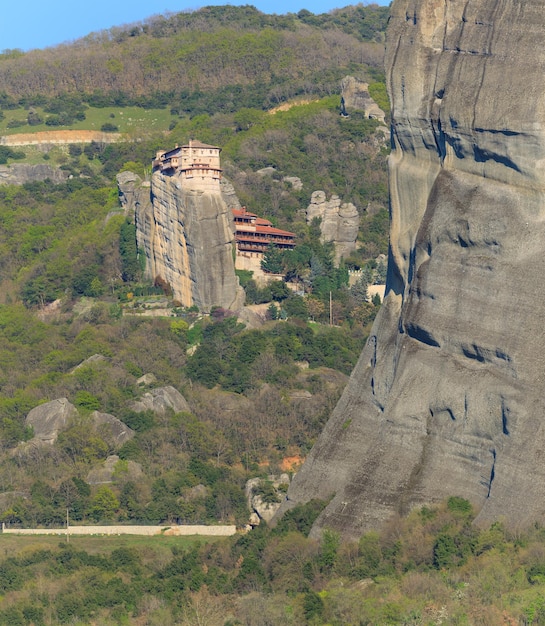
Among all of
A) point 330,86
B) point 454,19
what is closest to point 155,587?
point 454,19

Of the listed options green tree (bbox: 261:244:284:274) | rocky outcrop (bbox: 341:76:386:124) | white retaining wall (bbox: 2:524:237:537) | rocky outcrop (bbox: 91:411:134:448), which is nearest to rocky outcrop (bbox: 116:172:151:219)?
green tree (bbox: 261:244:284:274)

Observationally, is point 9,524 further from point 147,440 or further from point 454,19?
point 454,19

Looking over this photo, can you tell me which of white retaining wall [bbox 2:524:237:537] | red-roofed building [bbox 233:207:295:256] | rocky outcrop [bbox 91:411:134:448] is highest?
red-roofed building [bbox 233:207:295:256]

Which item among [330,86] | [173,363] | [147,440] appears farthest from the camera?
[330,86]

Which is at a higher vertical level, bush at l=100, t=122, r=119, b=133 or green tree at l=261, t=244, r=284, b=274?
bush at l=100, t=122, r=119, b=133

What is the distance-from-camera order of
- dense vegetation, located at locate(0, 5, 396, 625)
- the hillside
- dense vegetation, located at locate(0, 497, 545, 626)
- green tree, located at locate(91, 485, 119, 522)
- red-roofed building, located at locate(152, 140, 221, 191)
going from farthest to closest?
red-roofed building, located at locate(152, 140, 221, 191)
the hillside
green tree, located at locate(91, 485, 119, 522)
dense vegetation, located at locate(0, 5, 396, 625)
dense vegetation, located at locate(0, 497, 545, 626)

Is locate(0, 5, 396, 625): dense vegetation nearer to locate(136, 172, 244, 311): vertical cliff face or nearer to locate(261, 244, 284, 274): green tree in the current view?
locate(261, 244, 284, 274): green tree
